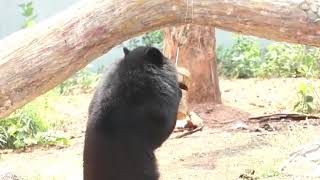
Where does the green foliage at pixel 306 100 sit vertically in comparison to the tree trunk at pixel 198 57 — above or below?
below

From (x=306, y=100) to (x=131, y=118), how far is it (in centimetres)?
487

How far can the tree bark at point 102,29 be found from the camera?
452cm

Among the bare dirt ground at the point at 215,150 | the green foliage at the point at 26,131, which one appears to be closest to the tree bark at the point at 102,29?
the bare dirt ground at the point at 215,150

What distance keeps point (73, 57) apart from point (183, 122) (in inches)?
110

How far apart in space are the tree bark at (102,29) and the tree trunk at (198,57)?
8.75 feet

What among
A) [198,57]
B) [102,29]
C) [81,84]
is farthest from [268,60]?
[102,29]

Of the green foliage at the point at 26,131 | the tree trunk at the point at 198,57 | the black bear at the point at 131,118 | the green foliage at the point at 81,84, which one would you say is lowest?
the green foliage at the point at 81,84

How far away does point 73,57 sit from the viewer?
15.4 feet

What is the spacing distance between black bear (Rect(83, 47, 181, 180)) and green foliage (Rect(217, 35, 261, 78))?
7056mm

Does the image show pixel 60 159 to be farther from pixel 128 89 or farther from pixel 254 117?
pixel 128 89

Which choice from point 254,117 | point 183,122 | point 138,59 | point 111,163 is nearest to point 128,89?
point 138,59

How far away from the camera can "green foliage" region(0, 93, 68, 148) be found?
715cm

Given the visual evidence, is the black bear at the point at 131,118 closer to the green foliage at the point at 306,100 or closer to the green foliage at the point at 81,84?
the green foliage at the point at 306,100

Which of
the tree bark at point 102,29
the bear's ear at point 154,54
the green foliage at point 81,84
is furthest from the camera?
the green foliage at point 81,84
